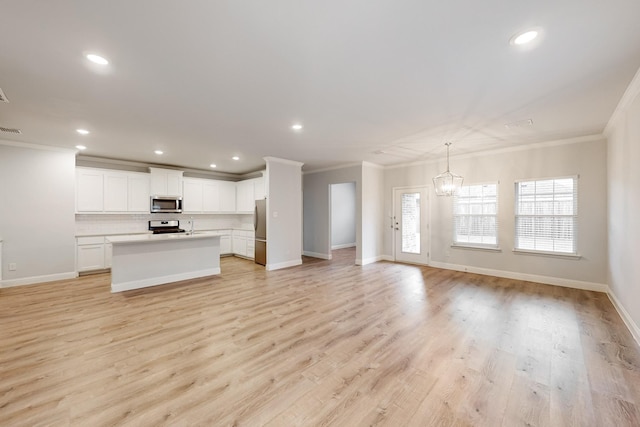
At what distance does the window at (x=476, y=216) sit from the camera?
5621mm

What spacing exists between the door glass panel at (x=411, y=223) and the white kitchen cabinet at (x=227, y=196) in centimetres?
523

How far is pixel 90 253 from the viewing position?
575cm

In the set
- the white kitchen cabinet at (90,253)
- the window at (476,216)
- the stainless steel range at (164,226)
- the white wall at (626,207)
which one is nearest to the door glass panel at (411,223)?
the window at (476,216)

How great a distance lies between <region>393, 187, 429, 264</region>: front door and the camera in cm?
662

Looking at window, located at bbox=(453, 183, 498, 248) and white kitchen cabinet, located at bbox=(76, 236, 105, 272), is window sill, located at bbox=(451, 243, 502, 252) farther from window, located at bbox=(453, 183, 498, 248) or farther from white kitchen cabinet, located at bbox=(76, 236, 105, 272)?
white kitchen cabinet, located at bbox=(76, 236, 105, 272)

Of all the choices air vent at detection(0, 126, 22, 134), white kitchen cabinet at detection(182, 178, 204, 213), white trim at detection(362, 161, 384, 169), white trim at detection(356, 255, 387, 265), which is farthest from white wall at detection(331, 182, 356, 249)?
air vent at detection(0, 126, 22, 134)

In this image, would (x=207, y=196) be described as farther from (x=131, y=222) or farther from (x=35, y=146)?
(x=35, y=146)

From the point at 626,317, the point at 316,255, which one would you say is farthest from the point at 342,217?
the point at 626,317

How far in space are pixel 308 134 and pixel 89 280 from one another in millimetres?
5276

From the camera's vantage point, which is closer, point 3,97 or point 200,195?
point 3,97

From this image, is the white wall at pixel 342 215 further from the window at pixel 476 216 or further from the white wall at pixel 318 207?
the window at pixel 476 216

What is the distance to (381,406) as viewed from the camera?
1.88 m

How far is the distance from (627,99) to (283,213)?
575 centimetres

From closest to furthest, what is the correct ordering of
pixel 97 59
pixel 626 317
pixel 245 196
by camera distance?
pixel 97 59 < pixel 626 317 < pixel 245 196
